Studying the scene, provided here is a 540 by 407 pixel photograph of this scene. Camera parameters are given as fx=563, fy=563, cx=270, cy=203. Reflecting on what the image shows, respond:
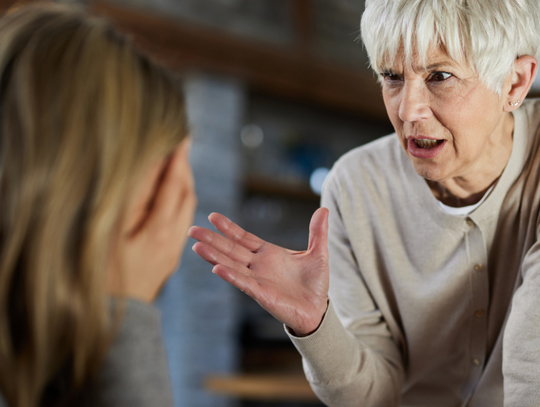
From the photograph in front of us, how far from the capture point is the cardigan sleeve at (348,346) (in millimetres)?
999

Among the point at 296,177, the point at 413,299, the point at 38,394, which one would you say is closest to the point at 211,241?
the point at 38,394

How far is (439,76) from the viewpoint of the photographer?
0.93 metres

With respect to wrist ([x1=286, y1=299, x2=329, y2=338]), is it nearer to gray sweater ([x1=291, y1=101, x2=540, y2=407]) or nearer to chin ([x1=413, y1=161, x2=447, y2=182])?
gray sweater ([x1=291, y1=101, x2=540, y2=407])

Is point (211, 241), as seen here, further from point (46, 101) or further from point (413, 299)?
point (413, 299)

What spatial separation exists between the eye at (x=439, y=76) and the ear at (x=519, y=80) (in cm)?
11

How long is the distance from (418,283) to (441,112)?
0.38 metres

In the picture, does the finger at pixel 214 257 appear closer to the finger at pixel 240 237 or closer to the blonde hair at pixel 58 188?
the finger at pixel 240 237

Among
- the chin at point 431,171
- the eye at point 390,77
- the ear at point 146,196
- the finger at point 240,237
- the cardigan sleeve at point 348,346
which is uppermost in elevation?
the eye at point 390,77

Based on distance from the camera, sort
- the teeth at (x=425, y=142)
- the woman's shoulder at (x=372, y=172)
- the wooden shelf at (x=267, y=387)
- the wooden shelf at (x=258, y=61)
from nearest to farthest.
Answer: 1. the teeth at (x=425, y=142)
2. the woman's shoulder at (x=372, y=172)
3. the wooden shelf at (x=267, y=387)
4. the wooden shelf at (x=258, y=61)

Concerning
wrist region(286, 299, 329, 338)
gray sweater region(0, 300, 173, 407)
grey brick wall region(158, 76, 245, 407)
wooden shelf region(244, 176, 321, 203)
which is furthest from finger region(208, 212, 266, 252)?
wooden shelf region(244, 176, 321, 203)

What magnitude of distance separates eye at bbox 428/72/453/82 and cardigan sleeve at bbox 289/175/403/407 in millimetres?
352

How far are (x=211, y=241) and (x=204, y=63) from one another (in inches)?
130

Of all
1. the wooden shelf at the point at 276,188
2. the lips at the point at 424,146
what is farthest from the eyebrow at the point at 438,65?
the wooden shelf at the point at 276,188

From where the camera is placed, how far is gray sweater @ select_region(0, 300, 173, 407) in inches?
26.3
